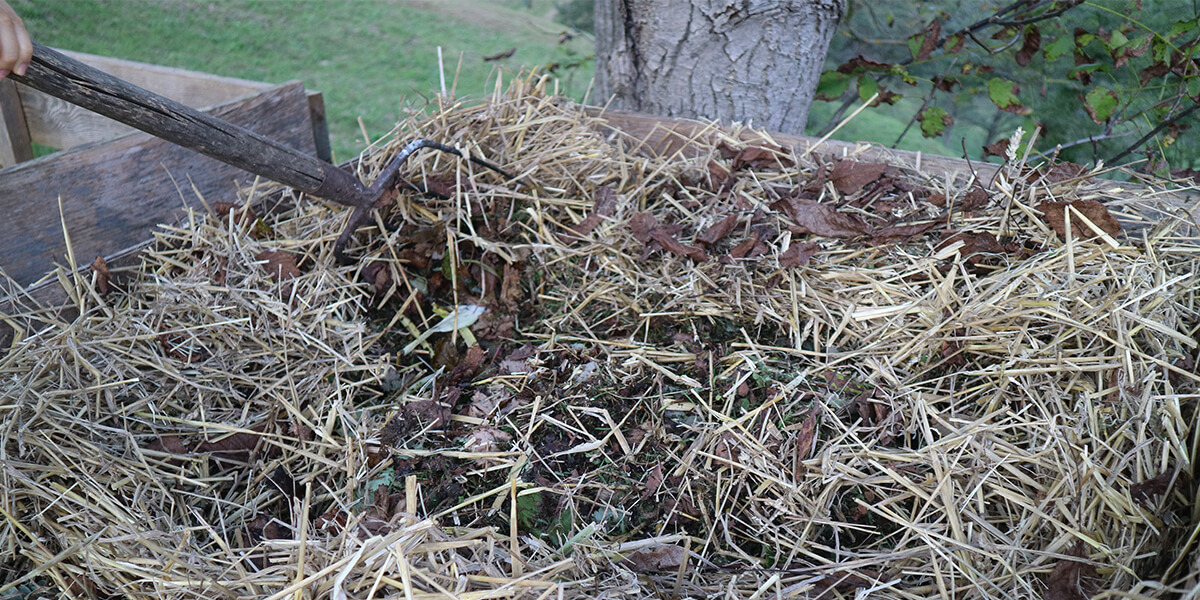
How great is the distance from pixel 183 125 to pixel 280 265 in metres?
0.49

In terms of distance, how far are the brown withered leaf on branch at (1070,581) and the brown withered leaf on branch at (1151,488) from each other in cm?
16

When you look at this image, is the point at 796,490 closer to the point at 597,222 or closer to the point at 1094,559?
the point at 1094,559

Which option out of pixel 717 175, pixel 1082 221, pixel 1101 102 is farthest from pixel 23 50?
pixel 1101 102

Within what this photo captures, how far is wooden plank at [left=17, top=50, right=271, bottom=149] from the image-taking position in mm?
2615

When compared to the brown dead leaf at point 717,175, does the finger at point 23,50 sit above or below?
above

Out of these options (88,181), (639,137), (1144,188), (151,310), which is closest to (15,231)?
(88,181)

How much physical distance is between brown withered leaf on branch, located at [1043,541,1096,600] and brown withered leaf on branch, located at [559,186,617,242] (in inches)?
52.7

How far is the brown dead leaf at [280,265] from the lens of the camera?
6.10ft

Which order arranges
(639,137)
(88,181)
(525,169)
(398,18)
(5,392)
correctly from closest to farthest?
(5,392) → (88,181) → (525,169) → (639,137) → (398,18)

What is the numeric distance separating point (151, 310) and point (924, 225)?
2.04 meters

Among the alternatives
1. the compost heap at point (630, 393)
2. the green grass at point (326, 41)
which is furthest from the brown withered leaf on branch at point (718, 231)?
the green grass at point (326, 41)

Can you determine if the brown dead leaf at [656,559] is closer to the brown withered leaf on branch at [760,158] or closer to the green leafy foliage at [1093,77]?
the brown withered leaf on branch at [760,158]

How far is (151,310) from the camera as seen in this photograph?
172cm

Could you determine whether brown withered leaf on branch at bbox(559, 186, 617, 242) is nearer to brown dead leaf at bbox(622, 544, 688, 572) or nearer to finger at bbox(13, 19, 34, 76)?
brown dead leaf at bbox(622, 544, 688, 572)
